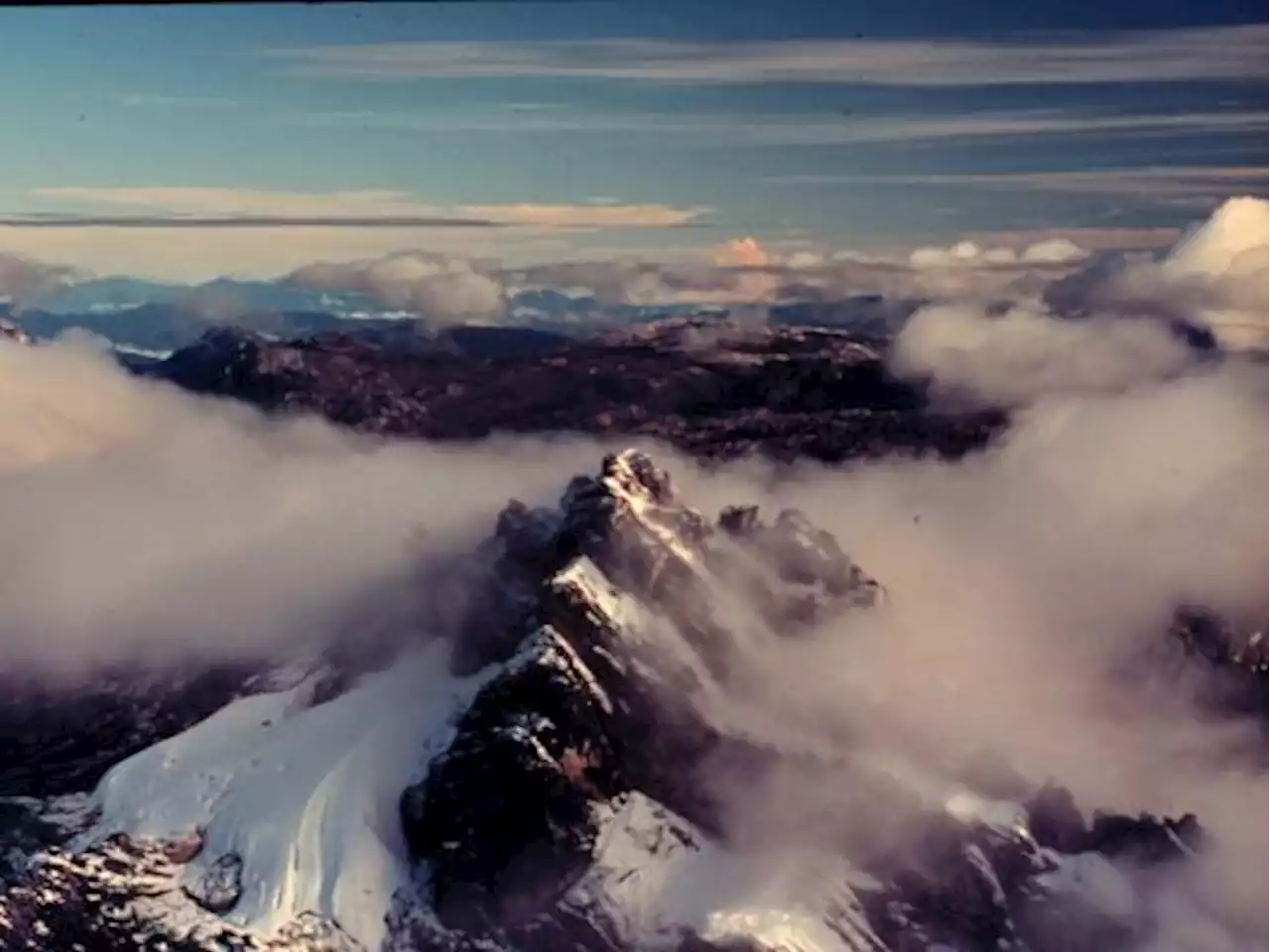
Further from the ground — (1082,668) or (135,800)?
(1082,668)

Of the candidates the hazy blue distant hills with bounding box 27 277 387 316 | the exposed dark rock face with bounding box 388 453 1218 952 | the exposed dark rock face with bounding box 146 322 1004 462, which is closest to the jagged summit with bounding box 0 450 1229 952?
the exposed dark rock face with bounding box 388 453 1218 952

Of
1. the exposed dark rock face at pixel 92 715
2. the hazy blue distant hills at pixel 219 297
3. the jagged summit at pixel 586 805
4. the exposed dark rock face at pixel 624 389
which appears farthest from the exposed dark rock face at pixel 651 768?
the hazy blue distant hills at pixel 219 297

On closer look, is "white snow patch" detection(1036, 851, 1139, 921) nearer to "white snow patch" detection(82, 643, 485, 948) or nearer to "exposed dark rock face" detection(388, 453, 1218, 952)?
"exposed dark rock face" detection(388, 453, 1218, 952)

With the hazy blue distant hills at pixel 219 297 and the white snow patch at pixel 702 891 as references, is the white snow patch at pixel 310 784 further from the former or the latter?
the hazy blue distant hills at pixel 219 297

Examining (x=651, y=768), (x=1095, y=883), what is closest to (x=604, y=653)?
(x=651, y=768)

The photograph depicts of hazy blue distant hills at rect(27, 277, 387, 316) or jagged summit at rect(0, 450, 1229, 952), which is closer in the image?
jagged summit at rect(0, 450, 1229, 952)

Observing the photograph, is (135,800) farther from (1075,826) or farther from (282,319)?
(1075,826)

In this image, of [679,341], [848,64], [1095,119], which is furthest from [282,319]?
[1095,119]
